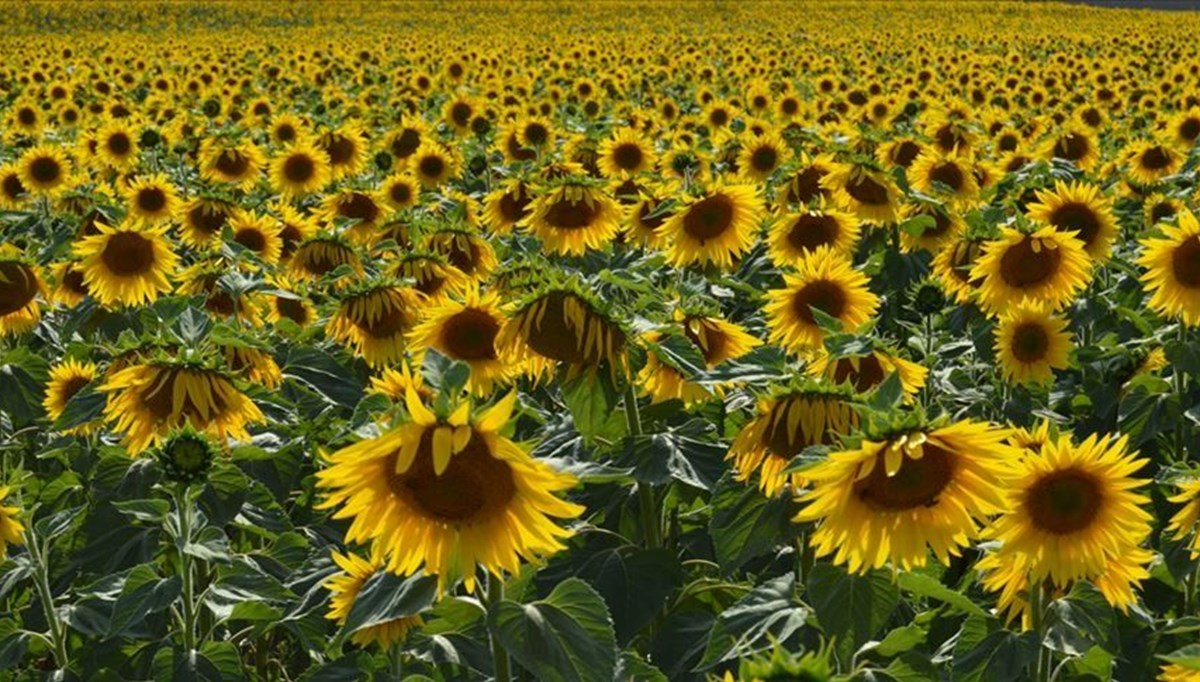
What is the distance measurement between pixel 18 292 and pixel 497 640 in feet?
9.84

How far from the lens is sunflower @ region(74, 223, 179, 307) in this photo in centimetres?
496

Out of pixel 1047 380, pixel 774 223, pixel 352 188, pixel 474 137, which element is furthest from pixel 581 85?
pixel 1047 380

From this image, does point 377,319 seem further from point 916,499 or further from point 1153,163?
point 1153,163

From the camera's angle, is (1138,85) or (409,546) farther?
(1138,85)

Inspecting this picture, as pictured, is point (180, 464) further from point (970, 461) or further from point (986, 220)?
point (986, 220)

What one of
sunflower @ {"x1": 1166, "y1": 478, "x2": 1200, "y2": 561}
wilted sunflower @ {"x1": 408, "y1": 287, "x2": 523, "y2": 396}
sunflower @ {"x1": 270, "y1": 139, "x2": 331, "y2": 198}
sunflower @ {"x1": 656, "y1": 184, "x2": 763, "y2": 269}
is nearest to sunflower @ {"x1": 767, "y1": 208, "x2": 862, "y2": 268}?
sunflower @ {"x1": 656, "y1": 184, "x2": 763, "y2": 269}

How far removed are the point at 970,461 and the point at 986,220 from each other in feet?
11.8

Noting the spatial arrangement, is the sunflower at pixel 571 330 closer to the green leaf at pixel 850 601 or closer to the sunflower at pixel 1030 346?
the green leaf at pixel 850 601

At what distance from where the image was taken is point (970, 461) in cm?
219

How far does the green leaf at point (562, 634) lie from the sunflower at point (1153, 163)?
641 centimetres

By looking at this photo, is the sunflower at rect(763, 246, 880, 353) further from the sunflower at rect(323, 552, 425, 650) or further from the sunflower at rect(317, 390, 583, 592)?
the sunflower at rect(317, 390, 583, 592)

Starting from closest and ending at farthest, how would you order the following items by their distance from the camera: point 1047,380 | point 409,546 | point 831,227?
point 409,546, point 1047,380, point 831,227

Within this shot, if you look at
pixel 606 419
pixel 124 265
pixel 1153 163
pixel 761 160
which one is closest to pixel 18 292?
pixel 124 265

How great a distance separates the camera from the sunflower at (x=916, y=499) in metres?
2.17
